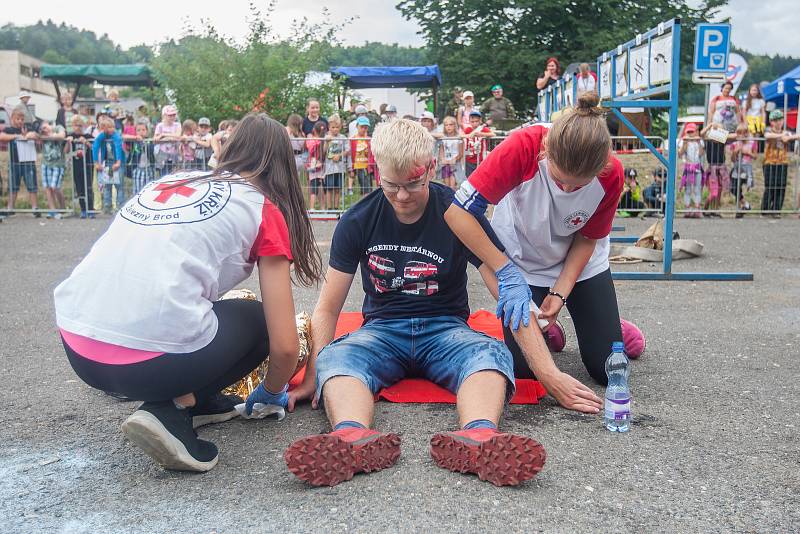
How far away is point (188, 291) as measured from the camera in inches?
96.6

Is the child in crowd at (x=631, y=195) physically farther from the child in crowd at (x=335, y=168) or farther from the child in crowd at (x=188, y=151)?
the child in crowd at (x=188, y=151)

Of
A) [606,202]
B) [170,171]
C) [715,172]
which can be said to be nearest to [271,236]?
[606,202]

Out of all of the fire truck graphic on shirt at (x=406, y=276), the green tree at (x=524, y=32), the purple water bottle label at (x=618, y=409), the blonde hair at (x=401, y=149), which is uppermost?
the green tree at (x=524, y=32)

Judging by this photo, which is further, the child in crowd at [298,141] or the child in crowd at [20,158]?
the child in crowd at [20,158]

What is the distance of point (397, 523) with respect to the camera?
7.38ft

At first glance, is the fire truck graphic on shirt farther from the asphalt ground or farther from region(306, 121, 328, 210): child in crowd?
region(306, 121, 328, 210): child in crowd

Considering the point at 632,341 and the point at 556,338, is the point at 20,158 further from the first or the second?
the point at 632,341

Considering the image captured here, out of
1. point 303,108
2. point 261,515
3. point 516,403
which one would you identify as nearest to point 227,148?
point 261,515

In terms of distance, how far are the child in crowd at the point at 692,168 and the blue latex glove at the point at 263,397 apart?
34.5 ft

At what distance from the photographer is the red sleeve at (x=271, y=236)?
2602 mm

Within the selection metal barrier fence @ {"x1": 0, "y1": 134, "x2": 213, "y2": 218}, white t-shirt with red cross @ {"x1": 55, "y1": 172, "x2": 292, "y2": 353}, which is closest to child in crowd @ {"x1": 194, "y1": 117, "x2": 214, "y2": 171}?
metal barrier fence @ {"x1": 0, "y1": 134, "x2": 213, "y2": 218}

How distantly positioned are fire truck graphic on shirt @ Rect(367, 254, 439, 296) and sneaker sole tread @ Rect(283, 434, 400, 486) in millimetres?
931

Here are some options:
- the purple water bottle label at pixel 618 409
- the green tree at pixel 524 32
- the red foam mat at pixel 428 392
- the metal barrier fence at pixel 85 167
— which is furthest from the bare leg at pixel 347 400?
the green tree at pixel 524 32

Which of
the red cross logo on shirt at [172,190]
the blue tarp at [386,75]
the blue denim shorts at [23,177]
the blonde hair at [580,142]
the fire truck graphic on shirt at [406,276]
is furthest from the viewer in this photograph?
the blue tarp at [386,75]
